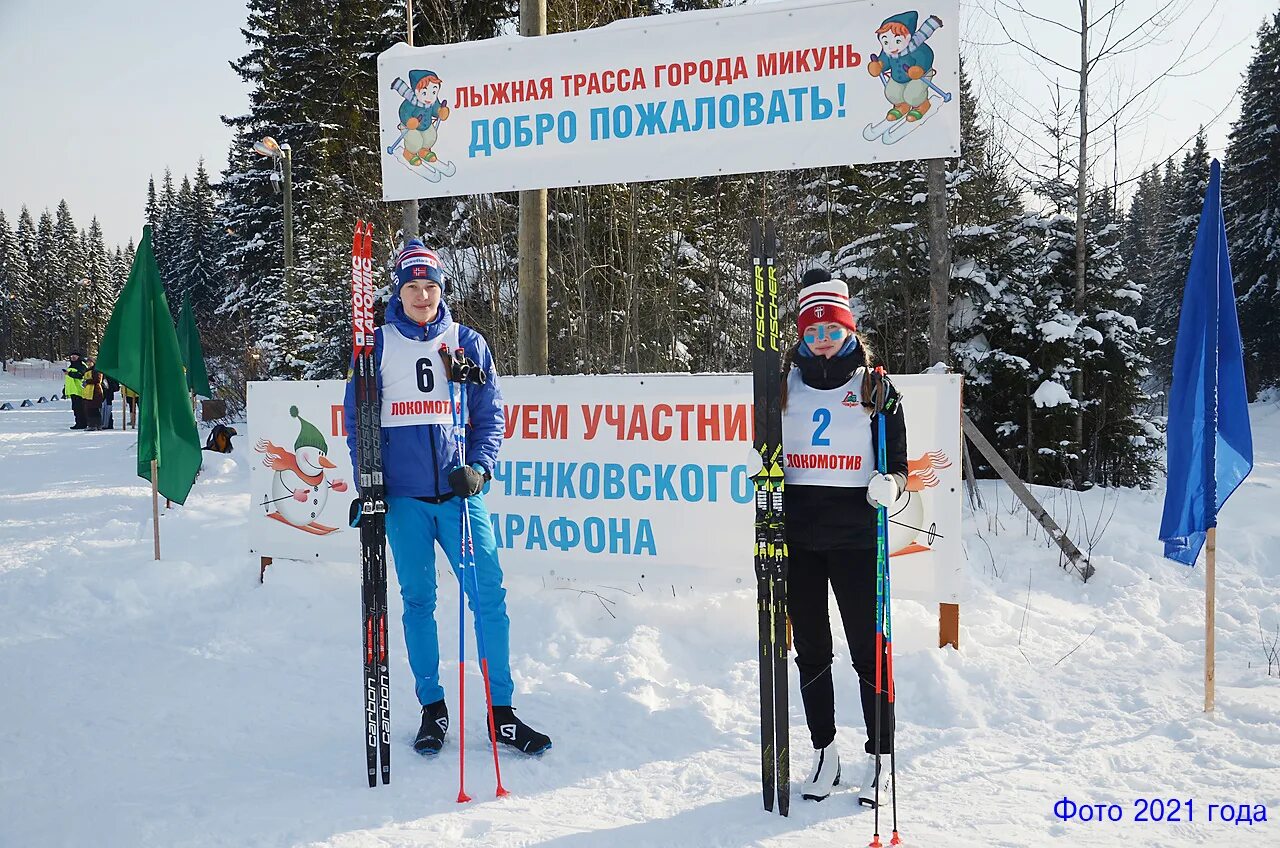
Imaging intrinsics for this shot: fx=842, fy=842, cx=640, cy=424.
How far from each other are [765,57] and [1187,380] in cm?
298

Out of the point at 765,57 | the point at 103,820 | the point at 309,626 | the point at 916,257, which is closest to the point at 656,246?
the point at 916,257

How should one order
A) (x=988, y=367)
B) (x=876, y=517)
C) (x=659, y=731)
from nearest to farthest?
(x=876, y=517) → (x=659, y=731) → (x=988, y=367)

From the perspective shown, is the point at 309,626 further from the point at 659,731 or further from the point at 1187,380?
the point at 1187,380

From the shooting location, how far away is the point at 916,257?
1332cm

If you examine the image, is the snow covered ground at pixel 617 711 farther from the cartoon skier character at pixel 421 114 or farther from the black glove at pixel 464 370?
the cartoon skier character at pixel 421 114

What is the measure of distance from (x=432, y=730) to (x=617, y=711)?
908 mm

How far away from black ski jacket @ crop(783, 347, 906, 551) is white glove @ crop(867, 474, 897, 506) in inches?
5.3

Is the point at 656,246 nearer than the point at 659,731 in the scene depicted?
No

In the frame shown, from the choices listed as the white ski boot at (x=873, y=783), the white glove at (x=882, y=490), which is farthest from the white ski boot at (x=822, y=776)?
the white glove at (x=882, y=490)

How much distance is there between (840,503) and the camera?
3232 millimetres

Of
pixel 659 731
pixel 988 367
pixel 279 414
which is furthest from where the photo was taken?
pixel 988 367

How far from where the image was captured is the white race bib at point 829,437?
323cm

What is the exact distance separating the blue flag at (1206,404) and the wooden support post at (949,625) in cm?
110

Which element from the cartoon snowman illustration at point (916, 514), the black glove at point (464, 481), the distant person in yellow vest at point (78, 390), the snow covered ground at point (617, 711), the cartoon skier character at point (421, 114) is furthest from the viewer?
the distant person in yellow vest at point (78, 390)
